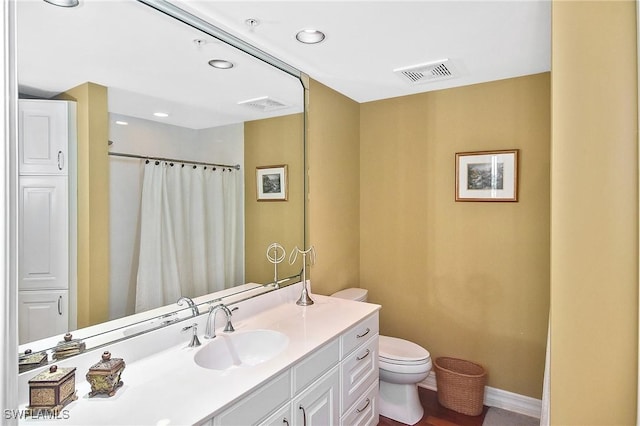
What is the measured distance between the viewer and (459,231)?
9.32ft

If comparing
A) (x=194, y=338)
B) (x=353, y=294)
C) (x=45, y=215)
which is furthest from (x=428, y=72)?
(x=45, y=215)

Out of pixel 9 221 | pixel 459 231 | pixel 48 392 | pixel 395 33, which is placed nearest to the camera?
pixel 9 221

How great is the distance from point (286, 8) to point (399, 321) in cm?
250

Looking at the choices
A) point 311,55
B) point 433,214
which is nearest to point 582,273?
point 433,214

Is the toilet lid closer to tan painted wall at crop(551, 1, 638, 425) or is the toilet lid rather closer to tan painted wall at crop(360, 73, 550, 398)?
tan painted wall at crop(360, 73, 550, 398)

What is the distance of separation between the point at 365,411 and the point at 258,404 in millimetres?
1091

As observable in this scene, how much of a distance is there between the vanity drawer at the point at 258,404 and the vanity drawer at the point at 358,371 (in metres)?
0.52

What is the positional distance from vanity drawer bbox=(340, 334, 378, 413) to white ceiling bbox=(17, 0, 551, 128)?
1.52 meters

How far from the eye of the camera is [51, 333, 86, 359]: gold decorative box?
51.3 inches

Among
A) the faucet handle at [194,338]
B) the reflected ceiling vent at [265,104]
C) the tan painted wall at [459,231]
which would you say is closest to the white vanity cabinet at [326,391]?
the faucet handle at [194,338]

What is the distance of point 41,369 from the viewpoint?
1.24 metres

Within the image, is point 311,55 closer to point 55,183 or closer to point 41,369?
point 55,183

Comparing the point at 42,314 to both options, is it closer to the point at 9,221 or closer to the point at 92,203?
the point at 92,203

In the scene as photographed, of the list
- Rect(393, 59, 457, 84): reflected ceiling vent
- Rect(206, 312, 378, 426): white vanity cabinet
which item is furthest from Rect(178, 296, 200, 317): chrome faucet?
Rect(393, 59, 457, 84): reflected ceiling vent
